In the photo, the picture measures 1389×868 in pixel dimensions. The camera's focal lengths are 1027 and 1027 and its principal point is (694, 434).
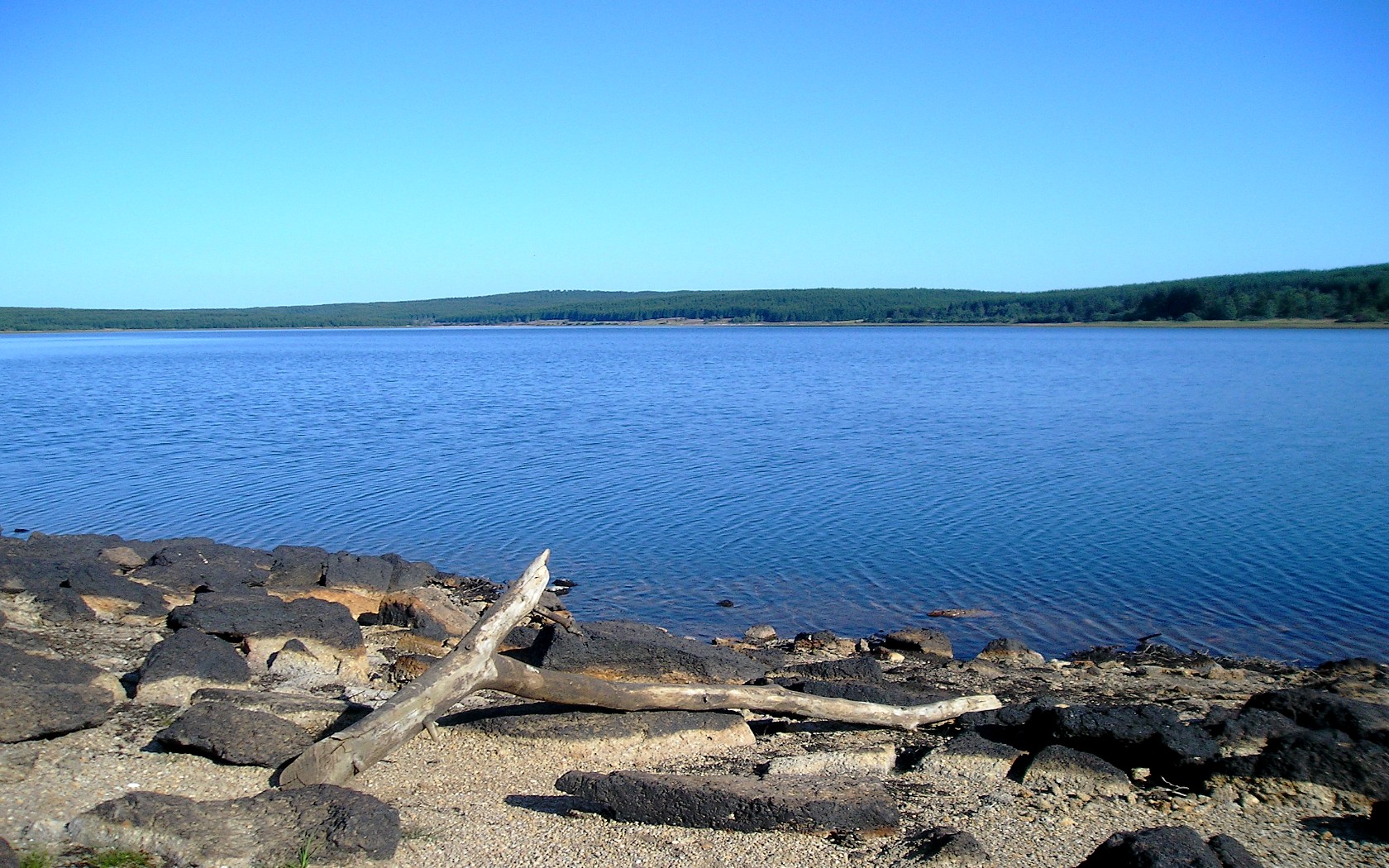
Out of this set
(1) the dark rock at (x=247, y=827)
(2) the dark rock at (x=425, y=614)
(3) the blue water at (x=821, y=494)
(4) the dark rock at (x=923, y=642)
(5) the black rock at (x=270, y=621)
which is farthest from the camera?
(3) the blue water at (x=821, y=494)

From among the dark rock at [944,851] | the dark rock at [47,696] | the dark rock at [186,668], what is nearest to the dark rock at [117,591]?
the dark rock at [186,668]

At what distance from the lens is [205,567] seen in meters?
13.0

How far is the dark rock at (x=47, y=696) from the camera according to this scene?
21.7ft

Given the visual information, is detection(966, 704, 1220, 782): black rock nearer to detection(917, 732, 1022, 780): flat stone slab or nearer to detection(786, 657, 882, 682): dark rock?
detection(917, 732, 1022, 780): flat stone slab

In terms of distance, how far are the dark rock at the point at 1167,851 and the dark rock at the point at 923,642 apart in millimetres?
5918

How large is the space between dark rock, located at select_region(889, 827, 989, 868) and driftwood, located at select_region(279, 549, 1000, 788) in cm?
196

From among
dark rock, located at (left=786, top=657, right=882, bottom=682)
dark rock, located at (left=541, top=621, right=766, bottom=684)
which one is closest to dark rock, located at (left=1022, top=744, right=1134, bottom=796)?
dark rock, located at (left=786, top=657, right=882, bottom=682)

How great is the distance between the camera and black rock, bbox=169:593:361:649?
958 centimetres

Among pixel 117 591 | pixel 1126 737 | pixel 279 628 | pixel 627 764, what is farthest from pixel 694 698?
pixel 117 591

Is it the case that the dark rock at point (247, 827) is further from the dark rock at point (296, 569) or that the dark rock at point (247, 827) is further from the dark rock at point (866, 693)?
the dark rock at point (296, 569)

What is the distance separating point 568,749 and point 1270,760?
193 inches

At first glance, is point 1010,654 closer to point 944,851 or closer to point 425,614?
point 944,851

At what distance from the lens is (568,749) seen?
745cm

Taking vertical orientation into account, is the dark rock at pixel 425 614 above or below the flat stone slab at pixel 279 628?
below
